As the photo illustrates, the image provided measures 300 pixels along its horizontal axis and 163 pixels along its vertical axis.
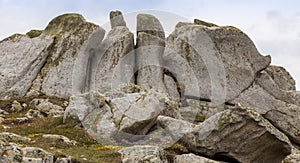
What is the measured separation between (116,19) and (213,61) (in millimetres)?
22396

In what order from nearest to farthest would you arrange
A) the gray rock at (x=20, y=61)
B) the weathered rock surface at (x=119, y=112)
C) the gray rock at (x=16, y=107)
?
the weathered rock surface at (x=119, y=112) → the gray rock at (x=16, y=107) → the gray rock at (x=20, y=61)

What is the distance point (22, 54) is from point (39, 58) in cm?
334

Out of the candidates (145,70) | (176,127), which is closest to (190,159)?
(176,127)

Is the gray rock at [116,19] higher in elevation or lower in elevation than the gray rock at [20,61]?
higher

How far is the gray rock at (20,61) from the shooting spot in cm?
6575

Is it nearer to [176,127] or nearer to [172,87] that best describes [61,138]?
[176,127]

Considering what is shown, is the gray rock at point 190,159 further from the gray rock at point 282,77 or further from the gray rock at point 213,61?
the gray rock at point 282,77

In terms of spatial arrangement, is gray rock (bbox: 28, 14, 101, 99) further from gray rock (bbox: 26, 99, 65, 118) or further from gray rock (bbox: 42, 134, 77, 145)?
gray rock (bbox: 42, 134, 77, 145)

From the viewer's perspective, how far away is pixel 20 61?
6888 centimetres

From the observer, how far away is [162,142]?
35625mm

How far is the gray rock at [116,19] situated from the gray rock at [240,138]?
50.5 metres

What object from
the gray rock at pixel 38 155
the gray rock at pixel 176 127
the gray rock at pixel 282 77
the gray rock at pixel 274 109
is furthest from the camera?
the gray rock at pixel 282 77

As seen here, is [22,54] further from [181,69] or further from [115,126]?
[115,126]

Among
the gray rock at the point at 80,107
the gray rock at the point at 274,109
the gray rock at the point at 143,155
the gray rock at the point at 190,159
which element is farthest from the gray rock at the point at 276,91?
the gray rock at the point at 143,155
